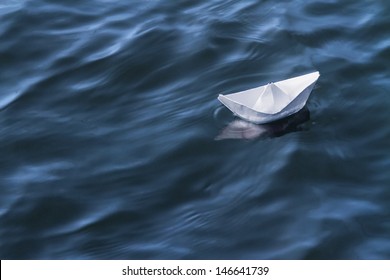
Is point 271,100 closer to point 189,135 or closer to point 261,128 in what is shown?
point 261,128

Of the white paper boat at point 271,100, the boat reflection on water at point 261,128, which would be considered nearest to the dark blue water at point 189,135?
the boat reflection on water at point 261,128

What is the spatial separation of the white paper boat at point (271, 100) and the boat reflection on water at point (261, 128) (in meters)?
0.05

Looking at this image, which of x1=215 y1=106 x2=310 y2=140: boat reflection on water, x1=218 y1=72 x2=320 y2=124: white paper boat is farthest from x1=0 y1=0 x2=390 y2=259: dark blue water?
x1=218 y1=72 x2=320 y2=124: white paper boat

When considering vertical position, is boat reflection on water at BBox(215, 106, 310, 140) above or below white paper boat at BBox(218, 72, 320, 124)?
below

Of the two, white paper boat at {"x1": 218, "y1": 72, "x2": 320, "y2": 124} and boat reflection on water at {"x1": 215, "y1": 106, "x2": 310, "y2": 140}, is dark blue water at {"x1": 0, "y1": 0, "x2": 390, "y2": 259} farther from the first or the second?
white paper boat at {"x1": 218, "y1": 72, "x2": 320, "y2": 124}

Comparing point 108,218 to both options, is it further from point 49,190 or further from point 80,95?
point 80,95

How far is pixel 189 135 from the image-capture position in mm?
6453

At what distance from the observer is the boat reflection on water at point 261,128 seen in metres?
6.32

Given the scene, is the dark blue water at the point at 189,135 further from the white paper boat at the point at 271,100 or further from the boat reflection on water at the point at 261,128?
the white paper boat at the point at 271,100

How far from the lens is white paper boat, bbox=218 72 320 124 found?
6.25 m

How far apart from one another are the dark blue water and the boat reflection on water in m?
0.01

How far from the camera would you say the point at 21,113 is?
7.06m

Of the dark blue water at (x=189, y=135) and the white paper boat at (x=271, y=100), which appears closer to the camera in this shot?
the dark blue water at (x=189, y=135)
